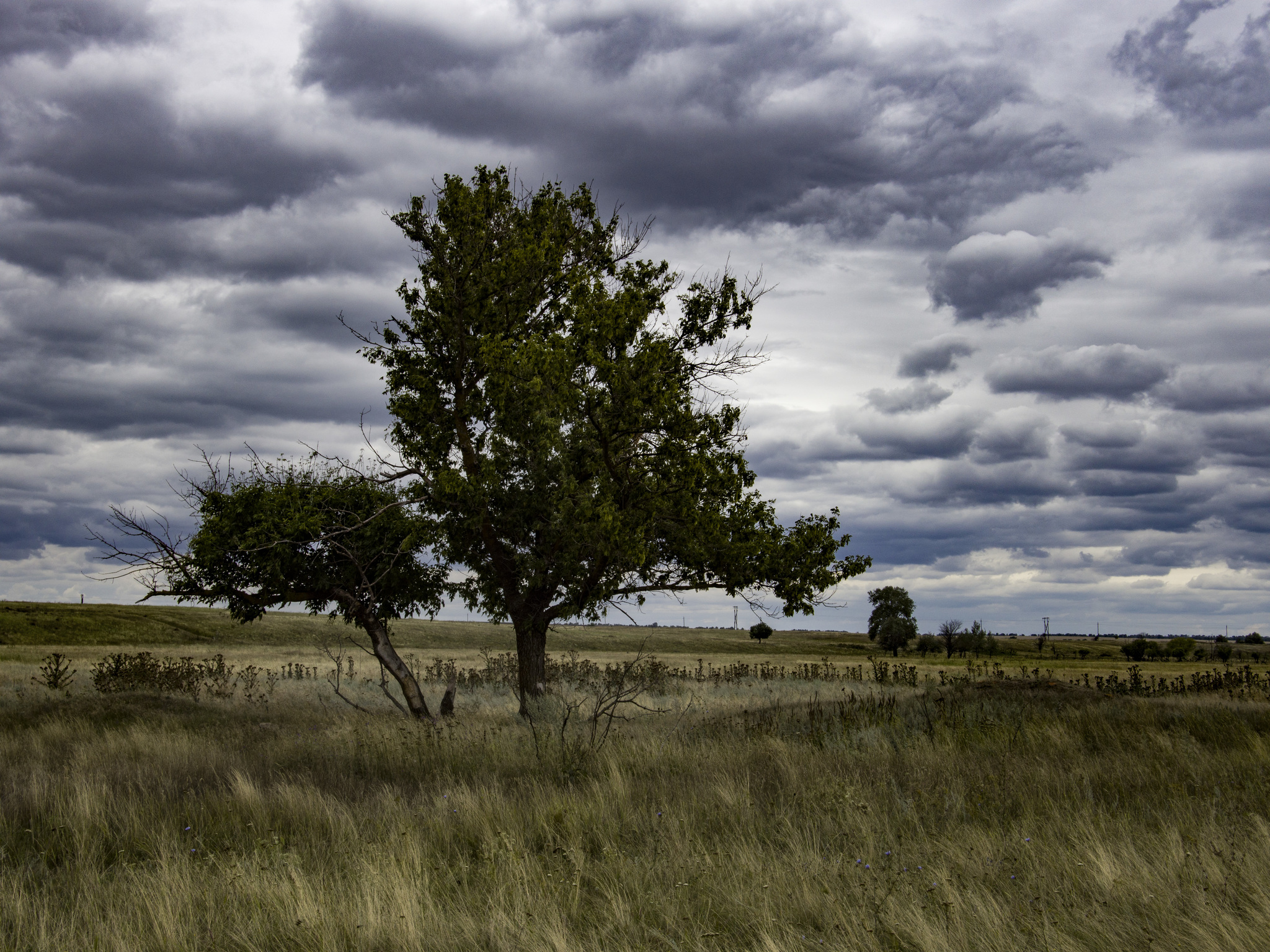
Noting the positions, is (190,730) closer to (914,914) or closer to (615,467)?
(615,467)

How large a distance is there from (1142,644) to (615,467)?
283 feet

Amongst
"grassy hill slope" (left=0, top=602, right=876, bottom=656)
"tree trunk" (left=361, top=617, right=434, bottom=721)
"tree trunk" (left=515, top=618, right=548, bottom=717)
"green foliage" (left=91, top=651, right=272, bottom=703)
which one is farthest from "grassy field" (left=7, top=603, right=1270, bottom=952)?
"grassy hill slope" (left=0, top=602, right=876, bottom=656)

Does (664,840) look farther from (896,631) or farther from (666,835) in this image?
(896,631)

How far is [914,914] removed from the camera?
445cm

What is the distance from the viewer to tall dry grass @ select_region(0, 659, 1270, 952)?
4.62 metres

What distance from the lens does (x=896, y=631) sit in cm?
8475

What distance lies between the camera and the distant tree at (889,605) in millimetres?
86750

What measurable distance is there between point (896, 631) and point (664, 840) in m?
84.1

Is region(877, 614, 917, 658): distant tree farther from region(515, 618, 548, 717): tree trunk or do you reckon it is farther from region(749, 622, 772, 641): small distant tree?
region(515, 618, 548, 717): tree trunk

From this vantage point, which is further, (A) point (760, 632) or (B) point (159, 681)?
(A) point (760, 632)

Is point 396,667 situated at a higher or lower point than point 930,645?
higher

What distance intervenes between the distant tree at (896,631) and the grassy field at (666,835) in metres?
73.6

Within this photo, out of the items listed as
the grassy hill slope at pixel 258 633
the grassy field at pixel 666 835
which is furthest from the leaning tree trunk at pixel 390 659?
the grassy hill slope at pixel 258 633

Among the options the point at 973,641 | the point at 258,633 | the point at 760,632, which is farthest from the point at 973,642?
the point at 258,633
